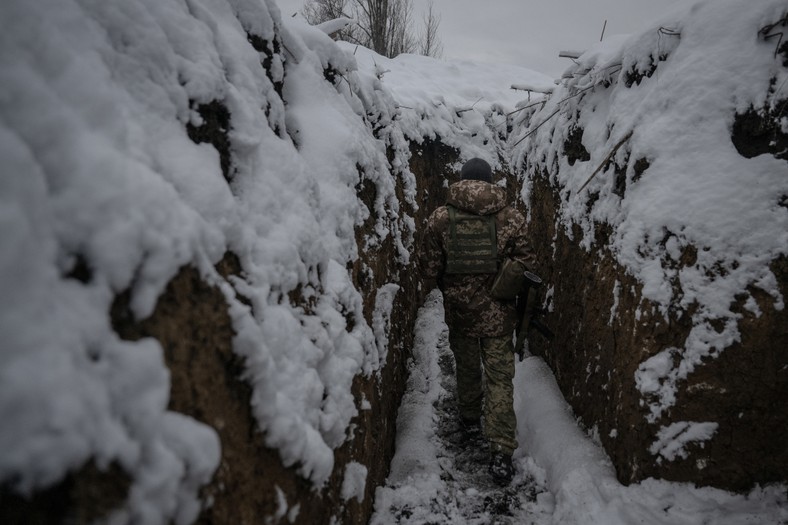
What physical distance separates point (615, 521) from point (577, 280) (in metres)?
1.53

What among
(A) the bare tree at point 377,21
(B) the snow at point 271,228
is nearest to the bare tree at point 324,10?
(A) the bare tree at point 377,21

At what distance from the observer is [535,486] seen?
2316mm

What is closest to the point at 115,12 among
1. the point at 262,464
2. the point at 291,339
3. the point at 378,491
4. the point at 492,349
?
the point at 291,339

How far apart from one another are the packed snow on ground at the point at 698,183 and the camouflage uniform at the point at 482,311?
67 cm

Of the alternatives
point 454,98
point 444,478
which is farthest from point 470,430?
point 454,98

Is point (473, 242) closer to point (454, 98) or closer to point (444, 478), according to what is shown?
point (444, 478)

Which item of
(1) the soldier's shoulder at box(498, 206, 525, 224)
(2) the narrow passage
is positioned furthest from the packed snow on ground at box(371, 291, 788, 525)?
(1) the soldier's shoulder at box(498, 206, 525, 224)

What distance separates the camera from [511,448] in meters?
2.52

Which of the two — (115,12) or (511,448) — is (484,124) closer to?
(511,448)

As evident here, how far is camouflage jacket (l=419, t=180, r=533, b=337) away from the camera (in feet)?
8.75

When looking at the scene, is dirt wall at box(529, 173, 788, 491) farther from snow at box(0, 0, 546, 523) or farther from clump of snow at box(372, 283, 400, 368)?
snow at box(0, 0, 546, 523)

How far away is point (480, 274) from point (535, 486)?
54.9 inches

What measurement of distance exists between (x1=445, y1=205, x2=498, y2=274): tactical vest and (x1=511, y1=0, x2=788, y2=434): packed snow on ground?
0.74m

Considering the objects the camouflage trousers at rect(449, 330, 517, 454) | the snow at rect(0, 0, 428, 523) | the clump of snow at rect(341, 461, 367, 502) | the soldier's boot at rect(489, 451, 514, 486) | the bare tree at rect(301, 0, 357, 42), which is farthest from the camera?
the bare tree at rect(301, 0, 357, 42)
